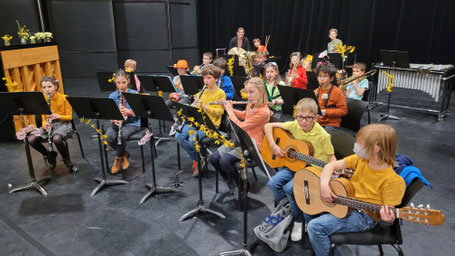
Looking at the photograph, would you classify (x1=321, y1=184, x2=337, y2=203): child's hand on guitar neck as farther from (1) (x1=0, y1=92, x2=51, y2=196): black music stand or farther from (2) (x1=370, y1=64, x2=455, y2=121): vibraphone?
(2) (x1=370, y1=64, x2=455, y2=121): vibraphone

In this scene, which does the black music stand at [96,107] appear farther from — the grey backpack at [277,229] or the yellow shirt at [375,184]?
the yellow shirt at [375,184]

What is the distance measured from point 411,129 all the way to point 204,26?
9088mm

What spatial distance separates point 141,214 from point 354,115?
2759mm

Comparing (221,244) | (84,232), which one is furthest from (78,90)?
(221,244)

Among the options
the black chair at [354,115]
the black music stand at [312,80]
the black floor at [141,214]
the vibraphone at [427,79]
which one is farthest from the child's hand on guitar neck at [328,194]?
the vibraphone at [427,79]

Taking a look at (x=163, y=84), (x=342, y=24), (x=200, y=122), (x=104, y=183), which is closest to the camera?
(x=200, y=122)

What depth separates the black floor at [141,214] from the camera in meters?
3.27

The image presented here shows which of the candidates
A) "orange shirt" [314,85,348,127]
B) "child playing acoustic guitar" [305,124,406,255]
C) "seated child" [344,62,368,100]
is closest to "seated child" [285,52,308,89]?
"seated child" [344,62,368,100]

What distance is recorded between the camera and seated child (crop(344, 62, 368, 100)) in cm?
555

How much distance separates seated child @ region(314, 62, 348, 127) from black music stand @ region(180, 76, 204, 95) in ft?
6.43

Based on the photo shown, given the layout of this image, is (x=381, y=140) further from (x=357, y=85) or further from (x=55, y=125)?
(x=55, y=125)

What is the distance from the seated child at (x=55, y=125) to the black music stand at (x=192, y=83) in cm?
177

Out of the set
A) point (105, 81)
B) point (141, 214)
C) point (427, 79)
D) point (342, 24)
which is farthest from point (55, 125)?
point (342, 24)

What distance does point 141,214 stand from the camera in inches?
152
